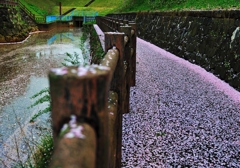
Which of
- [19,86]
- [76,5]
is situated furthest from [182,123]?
[76,5]

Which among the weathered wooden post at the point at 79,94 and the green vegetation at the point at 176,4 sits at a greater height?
the green vegetation at the point at 176,4

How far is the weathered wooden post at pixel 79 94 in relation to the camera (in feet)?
2.38

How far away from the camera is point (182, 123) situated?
413 cm

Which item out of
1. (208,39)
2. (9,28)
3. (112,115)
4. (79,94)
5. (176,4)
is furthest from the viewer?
(9,28)

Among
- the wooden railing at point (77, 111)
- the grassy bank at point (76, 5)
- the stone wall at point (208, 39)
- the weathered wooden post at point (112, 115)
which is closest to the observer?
the wooden railing at point (77, 111)

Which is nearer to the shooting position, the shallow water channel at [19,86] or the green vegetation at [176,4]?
the shallow water channel at [19,86]

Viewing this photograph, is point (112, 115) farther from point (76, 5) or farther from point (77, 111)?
point (76, 5)

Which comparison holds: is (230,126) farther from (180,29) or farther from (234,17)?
(180,29)

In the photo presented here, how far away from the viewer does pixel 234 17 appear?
6.21m

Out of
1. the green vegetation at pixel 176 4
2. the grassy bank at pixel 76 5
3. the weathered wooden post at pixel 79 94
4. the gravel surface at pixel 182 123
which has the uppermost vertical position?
the grassy bank at pixel 76 5

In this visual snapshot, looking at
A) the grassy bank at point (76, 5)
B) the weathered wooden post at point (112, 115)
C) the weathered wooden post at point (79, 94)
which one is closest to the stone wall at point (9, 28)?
the weathered wooden post at point (112, 115)

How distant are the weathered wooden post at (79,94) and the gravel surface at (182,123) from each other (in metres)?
2.31

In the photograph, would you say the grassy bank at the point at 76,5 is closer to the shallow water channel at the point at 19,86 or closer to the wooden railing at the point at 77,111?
the shallow water channel at the point at 19,86

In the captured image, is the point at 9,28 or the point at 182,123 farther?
the point at 9,28
